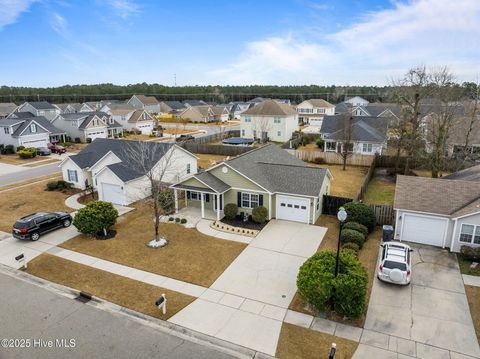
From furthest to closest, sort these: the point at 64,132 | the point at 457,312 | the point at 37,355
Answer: the point at 64,132
the point at 457,312
the point at 37,355

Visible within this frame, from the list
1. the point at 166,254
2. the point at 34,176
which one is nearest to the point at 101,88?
the point at 34,176

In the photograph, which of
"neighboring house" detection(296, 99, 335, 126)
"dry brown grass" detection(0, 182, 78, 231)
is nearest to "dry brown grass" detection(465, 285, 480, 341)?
"dry brown grass" detection(0, 182, 78, 231)

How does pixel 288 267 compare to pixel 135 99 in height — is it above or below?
below

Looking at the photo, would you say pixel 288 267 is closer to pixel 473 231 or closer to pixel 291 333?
pixel 291 333

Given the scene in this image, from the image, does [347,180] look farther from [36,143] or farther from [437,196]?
[36,143]

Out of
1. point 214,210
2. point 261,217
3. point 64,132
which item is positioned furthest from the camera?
point 64,132

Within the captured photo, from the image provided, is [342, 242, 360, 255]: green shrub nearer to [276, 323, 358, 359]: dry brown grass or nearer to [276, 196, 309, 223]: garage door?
[276, 196, 309, 223]: garage door

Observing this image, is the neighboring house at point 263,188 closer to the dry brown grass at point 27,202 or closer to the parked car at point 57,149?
the dry brown grass at point 27,202
